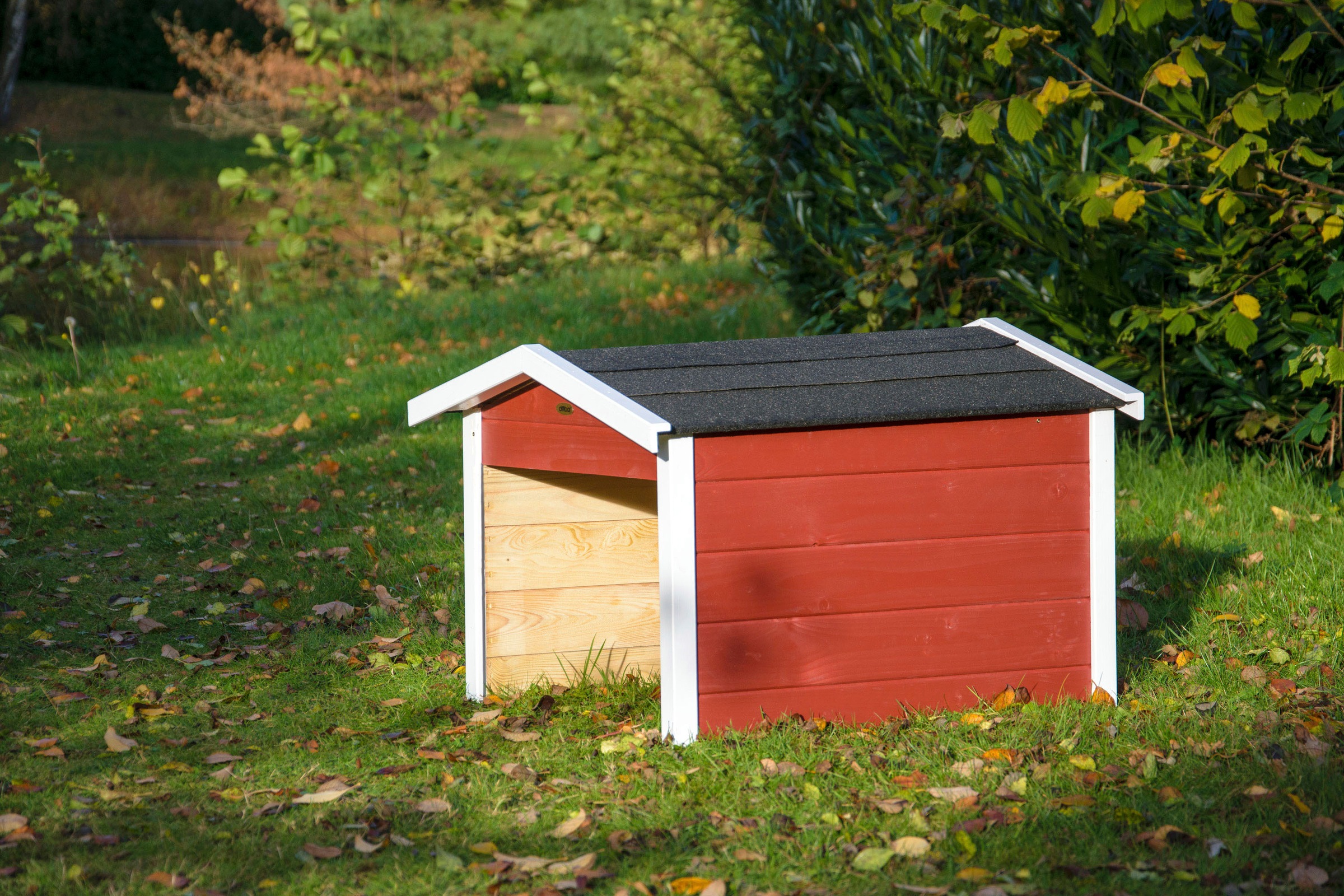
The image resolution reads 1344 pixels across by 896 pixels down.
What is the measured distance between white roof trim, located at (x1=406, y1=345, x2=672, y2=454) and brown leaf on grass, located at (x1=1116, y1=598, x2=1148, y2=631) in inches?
82.1

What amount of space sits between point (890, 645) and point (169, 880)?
1.95 metres

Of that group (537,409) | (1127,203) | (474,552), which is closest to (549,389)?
(537,409)

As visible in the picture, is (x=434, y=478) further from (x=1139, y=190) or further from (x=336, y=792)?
(x=1139, y=190)

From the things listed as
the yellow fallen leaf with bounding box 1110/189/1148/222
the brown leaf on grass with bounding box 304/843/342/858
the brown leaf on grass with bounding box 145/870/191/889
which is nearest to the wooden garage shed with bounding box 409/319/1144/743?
the yellow fallen leaf with bounding box 1110/189/1148/222

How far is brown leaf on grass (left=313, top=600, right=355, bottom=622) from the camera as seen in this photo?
4.65 m

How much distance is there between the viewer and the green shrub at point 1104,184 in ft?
13.4

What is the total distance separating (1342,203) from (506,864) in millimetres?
3770

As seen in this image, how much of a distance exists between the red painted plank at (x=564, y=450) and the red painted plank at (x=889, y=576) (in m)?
0.36

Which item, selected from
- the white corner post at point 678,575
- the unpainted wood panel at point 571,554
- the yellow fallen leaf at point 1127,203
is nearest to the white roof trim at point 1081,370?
the yellow fallen leaf at point 1127,203

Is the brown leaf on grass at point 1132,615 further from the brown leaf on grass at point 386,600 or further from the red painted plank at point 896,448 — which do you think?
the brown leaf on grass at point 386,600

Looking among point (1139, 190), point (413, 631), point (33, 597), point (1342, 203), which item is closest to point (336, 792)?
point (413, 631)

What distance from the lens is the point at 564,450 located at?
350 centimetres

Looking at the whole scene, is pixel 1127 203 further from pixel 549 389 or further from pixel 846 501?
pixel 549 389

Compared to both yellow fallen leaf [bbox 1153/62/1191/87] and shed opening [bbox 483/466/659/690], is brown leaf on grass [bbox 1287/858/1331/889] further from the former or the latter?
yellow fallen leaf [bbox 1153/62/1191/87]
